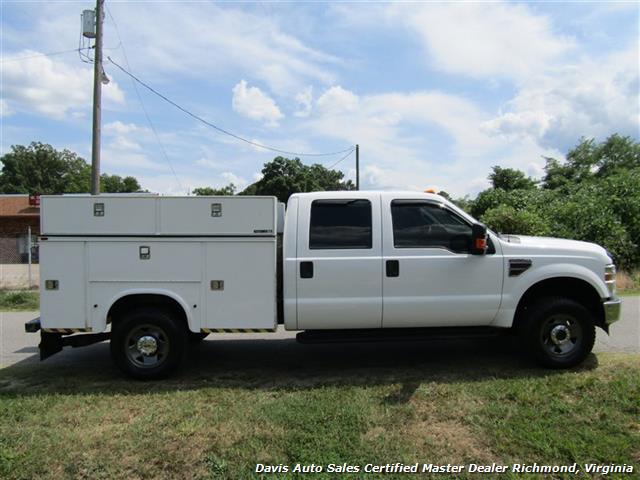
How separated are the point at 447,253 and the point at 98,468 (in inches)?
152

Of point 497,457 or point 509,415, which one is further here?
point 509,415

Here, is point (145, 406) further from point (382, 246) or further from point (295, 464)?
point (382, 246)

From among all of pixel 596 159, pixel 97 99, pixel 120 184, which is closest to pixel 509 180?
pixel 596 159

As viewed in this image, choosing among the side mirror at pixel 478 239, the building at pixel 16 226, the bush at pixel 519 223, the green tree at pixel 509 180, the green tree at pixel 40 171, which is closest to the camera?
the side mirror at pixel 478 239

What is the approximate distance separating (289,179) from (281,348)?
148 feet

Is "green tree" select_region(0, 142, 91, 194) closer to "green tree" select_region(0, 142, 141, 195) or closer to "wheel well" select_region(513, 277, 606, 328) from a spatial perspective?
"green tree" select_region(0, 142, 141, 195)

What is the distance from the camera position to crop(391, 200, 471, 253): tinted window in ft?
18.9

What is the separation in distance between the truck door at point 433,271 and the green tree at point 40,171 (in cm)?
7124

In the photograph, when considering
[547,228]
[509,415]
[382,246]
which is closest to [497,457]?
[509,415]

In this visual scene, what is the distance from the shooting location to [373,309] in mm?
5695

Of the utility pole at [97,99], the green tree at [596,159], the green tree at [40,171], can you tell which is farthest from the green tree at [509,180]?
the green tree at [40,171]

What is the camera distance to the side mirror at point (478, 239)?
18.2 ft

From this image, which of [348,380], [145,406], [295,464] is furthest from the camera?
[348,380]

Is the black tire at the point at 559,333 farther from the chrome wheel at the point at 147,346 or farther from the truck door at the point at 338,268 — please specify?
the chrome wheel at the point at 147,346
